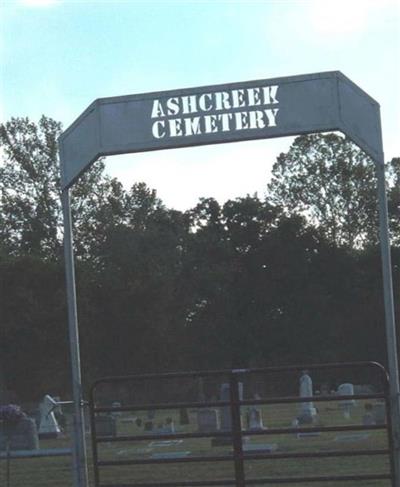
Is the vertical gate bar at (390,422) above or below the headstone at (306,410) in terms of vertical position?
above

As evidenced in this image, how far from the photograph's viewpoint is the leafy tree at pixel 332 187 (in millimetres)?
61312

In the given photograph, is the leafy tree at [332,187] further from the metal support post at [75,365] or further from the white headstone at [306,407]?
the metal support post at [75,365]

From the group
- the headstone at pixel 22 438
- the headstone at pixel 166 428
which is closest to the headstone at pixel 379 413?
the headstone at pixel 166 428

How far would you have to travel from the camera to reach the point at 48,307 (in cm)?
5066

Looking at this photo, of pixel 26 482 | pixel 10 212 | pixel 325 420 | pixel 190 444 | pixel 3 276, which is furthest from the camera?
pixel 10 212

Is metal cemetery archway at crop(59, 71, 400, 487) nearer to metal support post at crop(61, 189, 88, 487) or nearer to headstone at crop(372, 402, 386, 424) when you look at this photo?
metal support post at crop(61, 189, 88, 487)

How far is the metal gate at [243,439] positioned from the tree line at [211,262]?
8.88 meters

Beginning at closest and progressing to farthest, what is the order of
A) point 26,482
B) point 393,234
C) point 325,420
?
point 26,482 < point 325,420 < point 393,234

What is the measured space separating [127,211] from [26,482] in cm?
4060

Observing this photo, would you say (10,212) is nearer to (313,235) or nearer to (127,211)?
(127,211)

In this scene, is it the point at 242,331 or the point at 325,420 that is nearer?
the point at 325,420

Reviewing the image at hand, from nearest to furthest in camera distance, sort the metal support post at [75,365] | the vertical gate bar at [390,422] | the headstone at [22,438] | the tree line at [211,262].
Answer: the vertical gate bar at [390,422]
the metal support post at [75,365]
the headstone at [22,438]
the tree line at [211,262]

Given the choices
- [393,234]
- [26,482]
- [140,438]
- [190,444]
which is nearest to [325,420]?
[190,444]

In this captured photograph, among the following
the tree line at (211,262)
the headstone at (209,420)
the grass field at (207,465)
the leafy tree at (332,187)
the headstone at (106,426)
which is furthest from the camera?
the leafy tree at (332,187)
